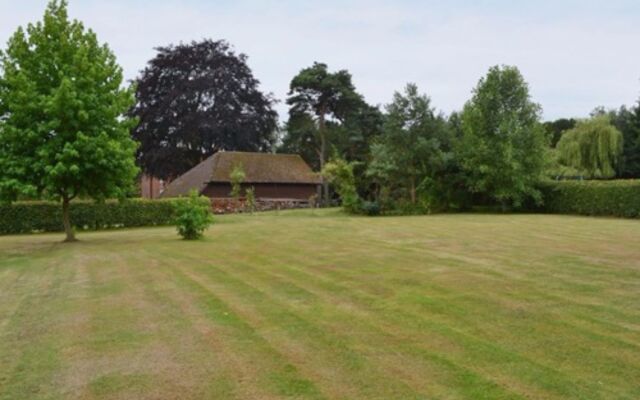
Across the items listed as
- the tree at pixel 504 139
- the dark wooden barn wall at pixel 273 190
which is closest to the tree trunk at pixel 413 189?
the tree at pixel 504 139

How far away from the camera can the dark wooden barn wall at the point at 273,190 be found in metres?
38.1

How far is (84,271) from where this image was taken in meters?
11.2

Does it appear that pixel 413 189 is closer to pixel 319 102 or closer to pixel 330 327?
pixel 319 102

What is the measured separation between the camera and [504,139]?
30.9 m

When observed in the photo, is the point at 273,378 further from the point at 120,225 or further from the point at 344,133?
the point at 344,133

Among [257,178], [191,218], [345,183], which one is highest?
[257,178]

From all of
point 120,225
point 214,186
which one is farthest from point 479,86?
point 120,225

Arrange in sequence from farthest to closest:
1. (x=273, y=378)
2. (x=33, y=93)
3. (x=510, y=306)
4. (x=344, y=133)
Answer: (x=344, y=133) → (x=33, y=93) → (x=510, y=306) → (x=273, y=378)

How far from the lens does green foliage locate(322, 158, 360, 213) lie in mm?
32625

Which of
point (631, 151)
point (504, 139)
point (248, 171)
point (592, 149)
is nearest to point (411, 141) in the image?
point (504, 139)

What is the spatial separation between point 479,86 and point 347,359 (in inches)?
1165

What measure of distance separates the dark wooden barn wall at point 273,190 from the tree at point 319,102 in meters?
2.70

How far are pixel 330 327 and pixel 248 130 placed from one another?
127 ft

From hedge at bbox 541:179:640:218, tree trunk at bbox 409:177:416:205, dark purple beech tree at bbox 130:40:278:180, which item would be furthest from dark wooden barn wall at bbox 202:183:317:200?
hedge at bbox 541:179:640:218
